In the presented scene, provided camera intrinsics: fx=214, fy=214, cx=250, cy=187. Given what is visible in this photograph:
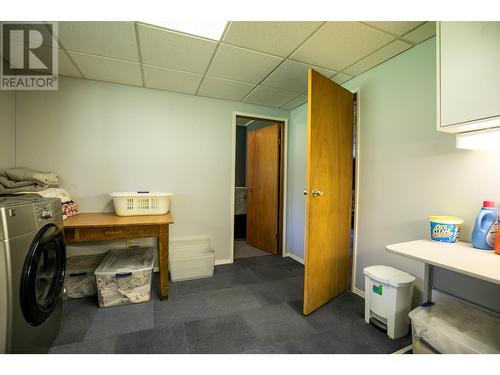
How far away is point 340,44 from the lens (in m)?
1.65

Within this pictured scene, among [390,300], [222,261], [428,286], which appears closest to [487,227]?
[428,286]

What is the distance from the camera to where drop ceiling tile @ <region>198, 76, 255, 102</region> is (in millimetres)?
2327

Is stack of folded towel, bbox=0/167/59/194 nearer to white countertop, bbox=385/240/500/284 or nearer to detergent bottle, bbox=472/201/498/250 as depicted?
white countertop, bbox=385/240/500/284

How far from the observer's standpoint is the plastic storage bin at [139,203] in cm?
212

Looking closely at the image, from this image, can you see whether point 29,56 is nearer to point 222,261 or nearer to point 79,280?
point 79,280

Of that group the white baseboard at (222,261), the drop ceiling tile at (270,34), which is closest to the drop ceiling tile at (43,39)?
the drop ceiling tile at (270,34)

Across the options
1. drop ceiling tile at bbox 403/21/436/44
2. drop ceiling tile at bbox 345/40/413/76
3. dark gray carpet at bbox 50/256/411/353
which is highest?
drop ceiling tile at bbox 345/40/413/76

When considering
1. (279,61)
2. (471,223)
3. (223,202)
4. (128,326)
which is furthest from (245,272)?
Answer: (279,61)

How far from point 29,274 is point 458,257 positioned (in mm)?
2157

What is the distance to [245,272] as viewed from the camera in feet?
8.71

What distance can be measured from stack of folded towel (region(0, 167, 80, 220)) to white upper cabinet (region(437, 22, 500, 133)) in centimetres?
294

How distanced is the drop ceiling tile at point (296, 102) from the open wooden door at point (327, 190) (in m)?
0.75

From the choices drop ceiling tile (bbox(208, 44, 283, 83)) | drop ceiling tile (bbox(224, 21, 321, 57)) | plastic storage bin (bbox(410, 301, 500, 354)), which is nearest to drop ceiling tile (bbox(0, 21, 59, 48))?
drop ceiling tile (bbox(208, 44, 283, 83))

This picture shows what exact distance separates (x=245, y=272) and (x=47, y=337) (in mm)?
1807
